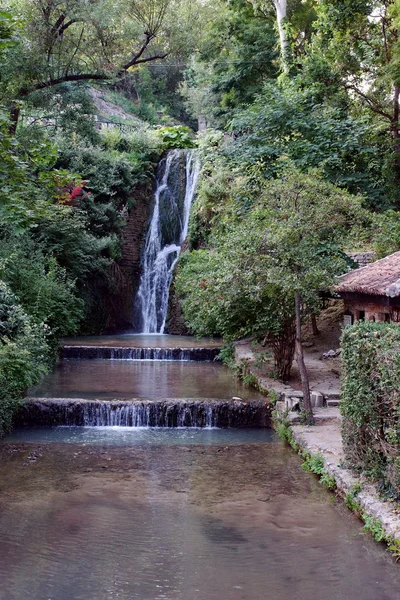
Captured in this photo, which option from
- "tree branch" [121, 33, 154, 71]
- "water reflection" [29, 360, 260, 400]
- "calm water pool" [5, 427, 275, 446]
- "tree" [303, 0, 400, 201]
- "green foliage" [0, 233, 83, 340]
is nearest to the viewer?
"calm water pool" [5, 427, 275, 446]

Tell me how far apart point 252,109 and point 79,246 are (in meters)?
7.65

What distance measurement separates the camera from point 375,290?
36.0 feet

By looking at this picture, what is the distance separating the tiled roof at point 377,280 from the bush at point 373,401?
9.42 ft

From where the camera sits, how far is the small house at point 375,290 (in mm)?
10961

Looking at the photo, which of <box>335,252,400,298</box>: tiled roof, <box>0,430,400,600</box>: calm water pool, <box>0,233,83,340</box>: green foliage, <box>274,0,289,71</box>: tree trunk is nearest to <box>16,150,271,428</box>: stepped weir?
<box>0,233,83,340</box>: green foliage

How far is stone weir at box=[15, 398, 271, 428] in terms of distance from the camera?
11898mm

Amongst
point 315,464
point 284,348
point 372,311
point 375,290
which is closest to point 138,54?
point 284,348

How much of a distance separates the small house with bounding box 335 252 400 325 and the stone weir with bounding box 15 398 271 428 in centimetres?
289

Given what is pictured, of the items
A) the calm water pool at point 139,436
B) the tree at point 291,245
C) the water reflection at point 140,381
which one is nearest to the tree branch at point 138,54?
the water reflection at point 140,381

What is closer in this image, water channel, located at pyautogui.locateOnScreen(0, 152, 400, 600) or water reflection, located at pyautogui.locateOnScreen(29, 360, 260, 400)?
water channel, located at pyautogui.locateOnScreen(0, 152, 400, 600)

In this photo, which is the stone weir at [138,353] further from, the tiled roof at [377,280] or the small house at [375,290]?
the tiled roof at [377,280]

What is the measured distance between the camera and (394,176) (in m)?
20.3

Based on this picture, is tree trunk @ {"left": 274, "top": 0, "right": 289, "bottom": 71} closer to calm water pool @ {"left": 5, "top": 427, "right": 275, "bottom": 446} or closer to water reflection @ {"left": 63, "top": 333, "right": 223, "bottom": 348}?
water reflection @ {"left": 63, "top": 333, "right": 223, "bottom": 348}

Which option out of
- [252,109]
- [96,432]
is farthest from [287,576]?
[252,109]
